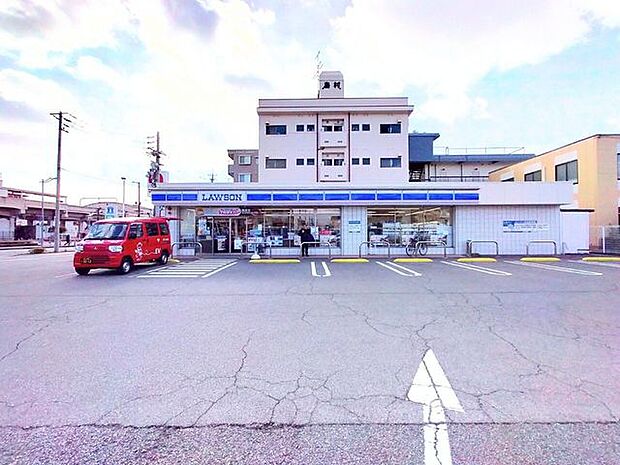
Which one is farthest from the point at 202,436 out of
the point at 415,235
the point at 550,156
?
the point at 550,156

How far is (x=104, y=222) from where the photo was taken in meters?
14.2

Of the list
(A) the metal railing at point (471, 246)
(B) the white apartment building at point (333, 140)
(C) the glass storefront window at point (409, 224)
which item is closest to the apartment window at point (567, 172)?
(B) the white apartment building at point (333, 140)

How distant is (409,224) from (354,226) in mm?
3458

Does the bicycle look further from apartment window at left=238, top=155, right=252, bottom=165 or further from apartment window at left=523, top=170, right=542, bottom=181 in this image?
apartment window at left=238, top=155, right=252, bottom=165

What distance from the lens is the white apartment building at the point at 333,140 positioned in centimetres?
3519

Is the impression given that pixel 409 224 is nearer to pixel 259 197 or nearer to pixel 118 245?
pixel 259 197

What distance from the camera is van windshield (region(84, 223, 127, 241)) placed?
13659 millimetres

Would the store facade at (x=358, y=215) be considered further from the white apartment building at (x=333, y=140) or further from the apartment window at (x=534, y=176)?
the white apartment building at (x=333, y=140)

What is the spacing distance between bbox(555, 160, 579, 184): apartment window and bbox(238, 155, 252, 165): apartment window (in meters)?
33.5

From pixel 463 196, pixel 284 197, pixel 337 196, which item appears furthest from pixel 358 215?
pixel 463 196

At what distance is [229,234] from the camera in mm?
21625

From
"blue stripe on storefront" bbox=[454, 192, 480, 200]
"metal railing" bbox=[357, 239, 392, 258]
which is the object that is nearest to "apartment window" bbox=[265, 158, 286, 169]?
"metal railing" bbox=[357, 239, 392, 258]

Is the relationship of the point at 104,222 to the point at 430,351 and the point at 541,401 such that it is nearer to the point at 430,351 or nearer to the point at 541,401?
the point at 430,351

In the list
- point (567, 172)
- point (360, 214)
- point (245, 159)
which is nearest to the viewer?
point (360, 214)
